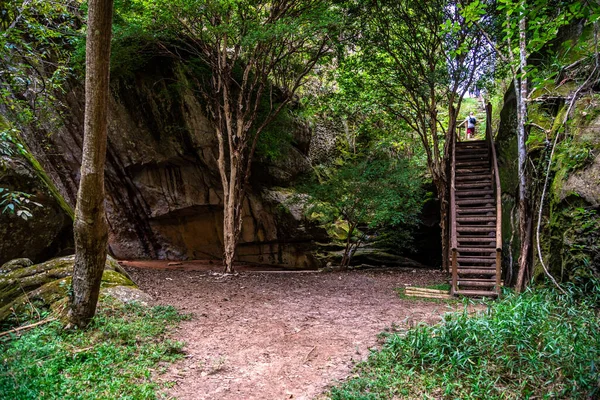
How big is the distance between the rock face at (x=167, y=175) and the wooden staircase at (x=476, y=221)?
6.89 meters

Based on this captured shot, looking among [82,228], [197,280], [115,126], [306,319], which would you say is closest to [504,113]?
[306,319]

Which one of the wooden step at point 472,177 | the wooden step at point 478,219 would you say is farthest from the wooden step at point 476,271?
the wooden step at point 472,177

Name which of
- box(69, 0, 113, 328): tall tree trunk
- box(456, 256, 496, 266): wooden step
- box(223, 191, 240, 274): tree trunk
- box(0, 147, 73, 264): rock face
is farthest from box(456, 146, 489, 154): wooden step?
box(0, 147, 73, 264): rock face

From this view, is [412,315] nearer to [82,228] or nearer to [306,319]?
[306,319]

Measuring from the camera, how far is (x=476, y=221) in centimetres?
955

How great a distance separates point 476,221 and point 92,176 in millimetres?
8829

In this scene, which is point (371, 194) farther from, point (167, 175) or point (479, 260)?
point (167, 175)

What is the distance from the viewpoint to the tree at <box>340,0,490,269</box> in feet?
35.4

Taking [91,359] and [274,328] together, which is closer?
[91,359]

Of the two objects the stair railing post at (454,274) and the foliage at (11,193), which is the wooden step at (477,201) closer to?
the stair railing post at (454,274)

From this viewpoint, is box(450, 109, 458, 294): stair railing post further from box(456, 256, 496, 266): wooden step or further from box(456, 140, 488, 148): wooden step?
box(456, 140, 488, 148): wooden step

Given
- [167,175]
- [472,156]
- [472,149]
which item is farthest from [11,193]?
[167,175]

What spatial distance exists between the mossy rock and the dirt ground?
953mm

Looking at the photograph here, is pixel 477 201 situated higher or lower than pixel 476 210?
higher
